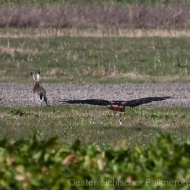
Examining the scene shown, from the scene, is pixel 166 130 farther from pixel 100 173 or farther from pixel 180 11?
pixel 180 11

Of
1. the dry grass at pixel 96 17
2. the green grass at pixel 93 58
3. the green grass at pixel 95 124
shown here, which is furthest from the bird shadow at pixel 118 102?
the dry grass at pixel 96 17

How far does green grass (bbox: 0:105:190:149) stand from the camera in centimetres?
1215

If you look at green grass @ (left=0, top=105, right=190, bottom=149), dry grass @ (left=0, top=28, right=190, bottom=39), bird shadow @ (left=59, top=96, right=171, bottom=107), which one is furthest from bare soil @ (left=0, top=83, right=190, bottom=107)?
dry grass @ (left=0, top=28, right=190, bottom=39)

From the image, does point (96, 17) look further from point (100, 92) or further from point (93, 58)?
point (100, 92)

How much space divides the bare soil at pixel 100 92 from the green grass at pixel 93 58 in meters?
1.19

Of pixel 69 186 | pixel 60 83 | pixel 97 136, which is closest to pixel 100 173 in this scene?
pixel 69 186

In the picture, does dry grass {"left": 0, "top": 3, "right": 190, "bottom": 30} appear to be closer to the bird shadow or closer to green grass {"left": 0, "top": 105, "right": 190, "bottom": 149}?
the bird shadow

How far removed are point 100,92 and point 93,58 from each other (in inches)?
224

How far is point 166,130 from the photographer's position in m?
13.2

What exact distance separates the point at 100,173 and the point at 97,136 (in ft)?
21.9

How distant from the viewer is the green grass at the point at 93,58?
74.4ft

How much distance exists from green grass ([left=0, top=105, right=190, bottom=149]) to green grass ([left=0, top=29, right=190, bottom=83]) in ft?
19.9

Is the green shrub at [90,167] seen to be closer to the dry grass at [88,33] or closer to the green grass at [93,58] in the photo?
the green grass at [93,58]

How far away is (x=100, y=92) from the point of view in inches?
771
